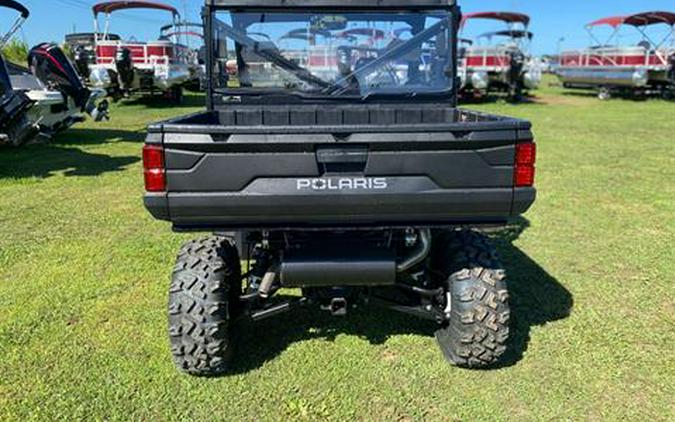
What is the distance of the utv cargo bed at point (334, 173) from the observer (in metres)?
2.63

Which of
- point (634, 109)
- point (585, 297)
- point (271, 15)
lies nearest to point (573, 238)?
point (585, 297)

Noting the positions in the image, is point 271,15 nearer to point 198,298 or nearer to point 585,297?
point 198,298

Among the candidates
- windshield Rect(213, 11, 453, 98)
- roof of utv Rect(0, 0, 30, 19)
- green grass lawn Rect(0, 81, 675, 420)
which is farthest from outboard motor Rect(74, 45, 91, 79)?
windshield Rect(213, 11, 453, 98)

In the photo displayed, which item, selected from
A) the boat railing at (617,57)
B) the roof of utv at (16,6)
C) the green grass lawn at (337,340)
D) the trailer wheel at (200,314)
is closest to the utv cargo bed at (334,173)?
the trailer wheel at (200,314)

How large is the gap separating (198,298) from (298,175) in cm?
83

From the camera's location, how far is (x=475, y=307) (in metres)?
3.01

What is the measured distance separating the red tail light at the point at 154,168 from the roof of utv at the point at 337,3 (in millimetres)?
1432

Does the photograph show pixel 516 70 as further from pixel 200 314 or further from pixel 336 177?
pixel 200 314

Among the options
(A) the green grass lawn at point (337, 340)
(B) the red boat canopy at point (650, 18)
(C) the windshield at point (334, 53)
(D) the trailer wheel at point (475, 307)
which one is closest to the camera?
(A) the green grass lawn at point (337, 340)

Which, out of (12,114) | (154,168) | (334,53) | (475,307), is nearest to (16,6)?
(12,114)

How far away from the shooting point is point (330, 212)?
273 cm

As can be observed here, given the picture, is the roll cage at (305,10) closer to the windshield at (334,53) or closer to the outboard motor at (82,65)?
the windshield at (334,53)

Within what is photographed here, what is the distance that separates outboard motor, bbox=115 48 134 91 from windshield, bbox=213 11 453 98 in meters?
12.3

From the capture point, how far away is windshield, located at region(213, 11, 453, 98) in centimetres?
381
